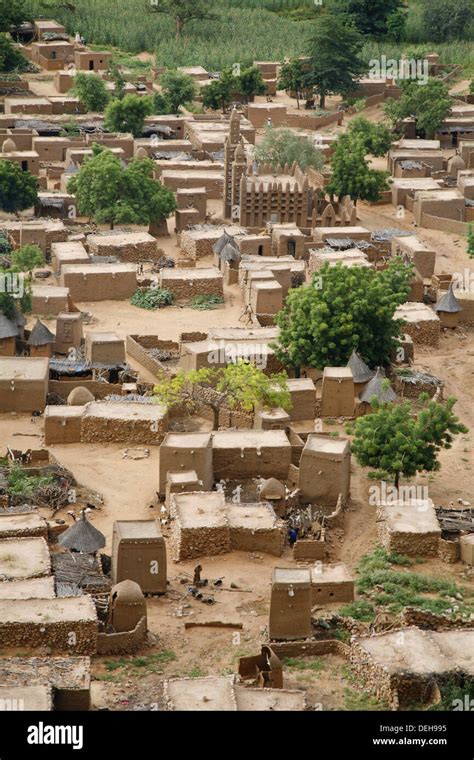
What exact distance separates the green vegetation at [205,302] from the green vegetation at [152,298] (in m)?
1.00

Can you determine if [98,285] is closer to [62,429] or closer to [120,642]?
[62,429]

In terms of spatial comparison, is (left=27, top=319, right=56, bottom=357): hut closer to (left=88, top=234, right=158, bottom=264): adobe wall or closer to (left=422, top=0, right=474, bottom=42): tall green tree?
(left=88, top=234, right=158, bottom=264): adobe wall

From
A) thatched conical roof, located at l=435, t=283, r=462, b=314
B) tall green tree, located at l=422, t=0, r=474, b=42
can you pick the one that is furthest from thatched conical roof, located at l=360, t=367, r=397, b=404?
tall green tree, located at l=422, t=0, r=474, b=42

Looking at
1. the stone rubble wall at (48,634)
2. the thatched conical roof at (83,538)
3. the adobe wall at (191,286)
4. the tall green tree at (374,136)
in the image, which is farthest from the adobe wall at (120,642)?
the tall green tree at (374,136)

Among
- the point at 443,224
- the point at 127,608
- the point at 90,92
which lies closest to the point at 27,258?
the point at 443,224

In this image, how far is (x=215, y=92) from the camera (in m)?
109

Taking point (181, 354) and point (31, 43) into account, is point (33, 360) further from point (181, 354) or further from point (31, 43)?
point (31, 43)

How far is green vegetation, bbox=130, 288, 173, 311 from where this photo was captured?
72.2m

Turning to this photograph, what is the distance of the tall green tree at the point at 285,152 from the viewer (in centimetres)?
8862

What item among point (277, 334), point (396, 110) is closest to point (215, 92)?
point (396, 110)

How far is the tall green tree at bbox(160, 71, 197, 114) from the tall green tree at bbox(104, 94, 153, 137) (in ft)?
25.0

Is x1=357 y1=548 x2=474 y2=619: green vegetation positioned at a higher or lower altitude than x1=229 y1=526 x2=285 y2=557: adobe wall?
lower

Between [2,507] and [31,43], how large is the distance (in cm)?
7757

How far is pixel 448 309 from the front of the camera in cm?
7031
